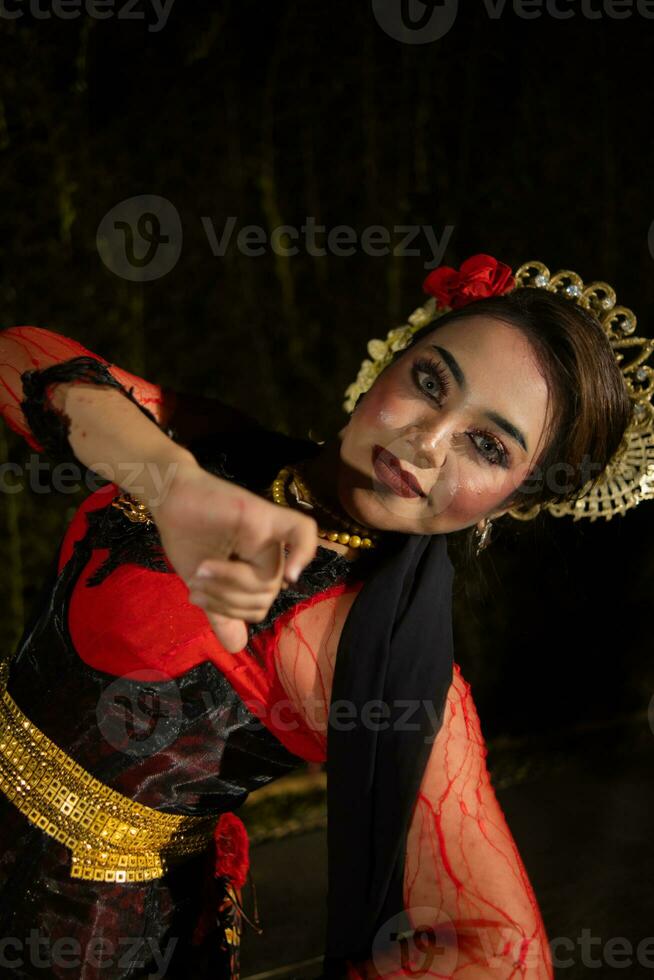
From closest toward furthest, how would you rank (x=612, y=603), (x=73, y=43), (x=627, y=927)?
1. (x=73, y=43)
2. (x=627, y=927)
3. (x=612, y=603)

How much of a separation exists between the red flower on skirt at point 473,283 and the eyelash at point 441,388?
0.80 feet

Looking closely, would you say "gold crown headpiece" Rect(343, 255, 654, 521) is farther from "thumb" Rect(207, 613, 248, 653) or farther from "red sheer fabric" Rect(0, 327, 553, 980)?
"thumb" Rect(207, 613, 248, 653)

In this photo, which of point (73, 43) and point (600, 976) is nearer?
point (73, 43)

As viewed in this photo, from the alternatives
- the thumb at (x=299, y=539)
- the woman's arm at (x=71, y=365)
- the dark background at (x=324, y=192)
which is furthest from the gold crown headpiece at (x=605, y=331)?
the thumb at (x=299, y=539)

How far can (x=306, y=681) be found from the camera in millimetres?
1104

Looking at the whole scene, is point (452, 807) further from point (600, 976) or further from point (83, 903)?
point (600, 976)

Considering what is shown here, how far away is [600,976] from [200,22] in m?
2.44

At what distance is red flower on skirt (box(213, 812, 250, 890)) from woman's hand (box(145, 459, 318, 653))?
725 mm

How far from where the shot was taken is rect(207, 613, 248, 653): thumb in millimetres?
787

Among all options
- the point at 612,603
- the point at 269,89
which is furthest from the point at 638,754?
the point at 269,89

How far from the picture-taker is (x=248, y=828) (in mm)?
2609

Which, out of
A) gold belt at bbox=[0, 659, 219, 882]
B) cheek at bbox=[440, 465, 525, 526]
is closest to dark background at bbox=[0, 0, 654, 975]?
cheek at bbox=[440, 465, 525, 526]

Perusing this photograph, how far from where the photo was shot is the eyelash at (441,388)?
1.20 metres

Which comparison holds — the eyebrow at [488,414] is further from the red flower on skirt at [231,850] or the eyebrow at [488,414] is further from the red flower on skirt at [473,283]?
the red flower on skirt at [231,850]
